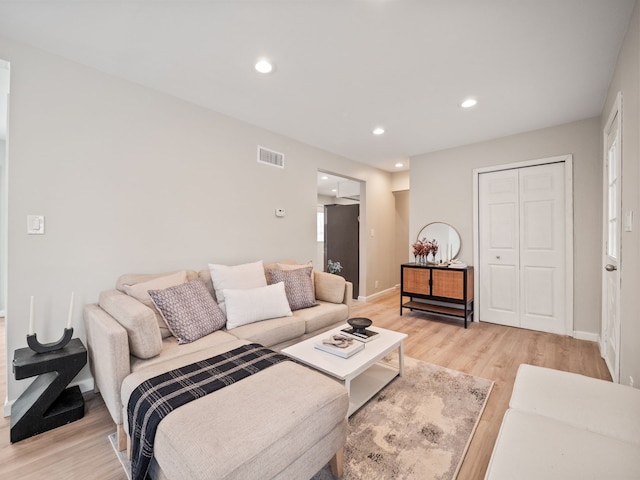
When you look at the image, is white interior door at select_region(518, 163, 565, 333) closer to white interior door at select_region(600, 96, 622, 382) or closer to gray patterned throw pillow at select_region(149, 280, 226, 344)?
white interior door at select_region(600, 96, 622, 382)

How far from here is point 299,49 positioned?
6.51 feet

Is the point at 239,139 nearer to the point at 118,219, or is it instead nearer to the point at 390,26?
the point at 118,219

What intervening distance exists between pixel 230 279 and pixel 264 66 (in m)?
1.74

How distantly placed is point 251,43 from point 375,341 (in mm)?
2270

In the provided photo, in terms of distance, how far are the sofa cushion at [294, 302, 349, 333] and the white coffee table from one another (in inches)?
13.9

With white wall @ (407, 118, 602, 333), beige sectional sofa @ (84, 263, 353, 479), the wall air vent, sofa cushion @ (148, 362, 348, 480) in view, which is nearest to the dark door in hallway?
white wall @ (407, 118, 602, 333)

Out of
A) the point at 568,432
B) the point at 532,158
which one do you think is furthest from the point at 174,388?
the point at 532,158

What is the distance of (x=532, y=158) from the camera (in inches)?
140

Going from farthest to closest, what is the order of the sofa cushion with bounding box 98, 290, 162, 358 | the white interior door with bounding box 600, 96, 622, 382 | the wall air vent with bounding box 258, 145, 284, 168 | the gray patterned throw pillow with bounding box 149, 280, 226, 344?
1. the wall air vent with bounding box 258, 145, 284, 168
2. the white interior door with bounding box 600, 96, 622, 382
3. the gray patterned throw pillow with bounding box 149, 280, 226, 344
4. the sofa cushion with bounding box 98, 290, 162, 358

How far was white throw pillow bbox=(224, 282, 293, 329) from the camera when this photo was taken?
2346mm

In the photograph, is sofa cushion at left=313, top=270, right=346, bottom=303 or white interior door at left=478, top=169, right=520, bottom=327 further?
white interior door at left=478, top=169, right=520, bottom=327

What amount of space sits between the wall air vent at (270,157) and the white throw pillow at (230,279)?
1352 mm

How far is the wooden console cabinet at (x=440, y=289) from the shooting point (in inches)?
146

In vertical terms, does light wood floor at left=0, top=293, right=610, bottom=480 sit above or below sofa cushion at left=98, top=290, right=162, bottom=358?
below
